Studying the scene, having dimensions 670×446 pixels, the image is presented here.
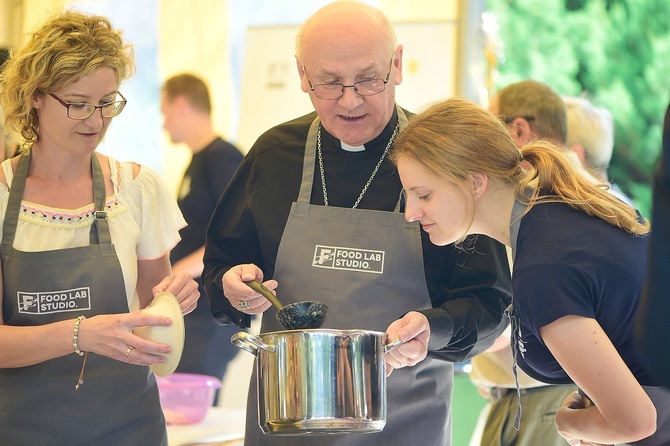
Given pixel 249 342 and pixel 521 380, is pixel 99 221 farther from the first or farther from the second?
pixel 521 380

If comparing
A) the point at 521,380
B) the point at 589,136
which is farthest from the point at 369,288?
the point at 589,136

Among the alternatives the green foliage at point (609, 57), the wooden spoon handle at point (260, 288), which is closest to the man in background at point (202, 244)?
the wooden spoon handle at point (260, 288)

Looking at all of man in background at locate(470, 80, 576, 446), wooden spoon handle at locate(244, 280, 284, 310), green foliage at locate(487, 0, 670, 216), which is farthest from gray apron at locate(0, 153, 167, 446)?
green foliage at locate(487, 0, 670, 216)

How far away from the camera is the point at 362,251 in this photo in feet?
6.97

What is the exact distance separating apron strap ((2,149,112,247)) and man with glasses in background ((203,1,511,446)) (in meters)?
0.30

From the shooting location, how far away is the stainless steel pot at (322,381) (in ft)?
5.48

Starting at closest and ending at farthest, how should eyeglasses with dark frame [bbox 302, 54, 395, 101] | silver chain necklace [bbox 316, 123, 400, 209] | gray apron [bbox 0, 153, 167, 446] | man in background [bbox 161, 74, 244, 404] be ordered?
1. gray apron [bbox 0, 153, 167, 446]
2. eyeglasses with dark frame [bbox 302, 54, 395, 101]
3. silver chain necklace [bbox 316, 123, 400, 209]
4. man in background [bbox 161, 74, 244, 404]

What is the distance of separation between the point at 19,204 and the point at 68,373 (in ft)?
1.30

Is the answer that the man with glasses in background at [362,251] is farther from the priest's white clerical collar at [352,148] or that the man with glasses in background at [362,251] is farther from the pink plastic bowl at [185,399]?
the pink plastic bowl at [185,399]

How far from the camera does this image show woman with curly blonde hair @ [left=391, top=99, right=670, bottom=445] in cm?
164

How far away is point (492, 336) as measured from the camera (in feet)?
6.88

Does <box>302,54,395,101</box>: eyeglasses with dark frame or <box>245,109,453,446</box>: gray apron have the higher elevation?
<box>302,54,395,101</box>: eyeglasses with dark frame

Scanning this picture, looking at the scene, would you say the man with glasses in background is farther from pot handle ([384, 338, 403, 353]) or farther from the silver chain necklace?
pot handle ([384, 338, 403, 353])

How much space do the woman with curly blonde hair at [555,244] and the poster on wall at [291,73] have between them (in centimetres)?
279
